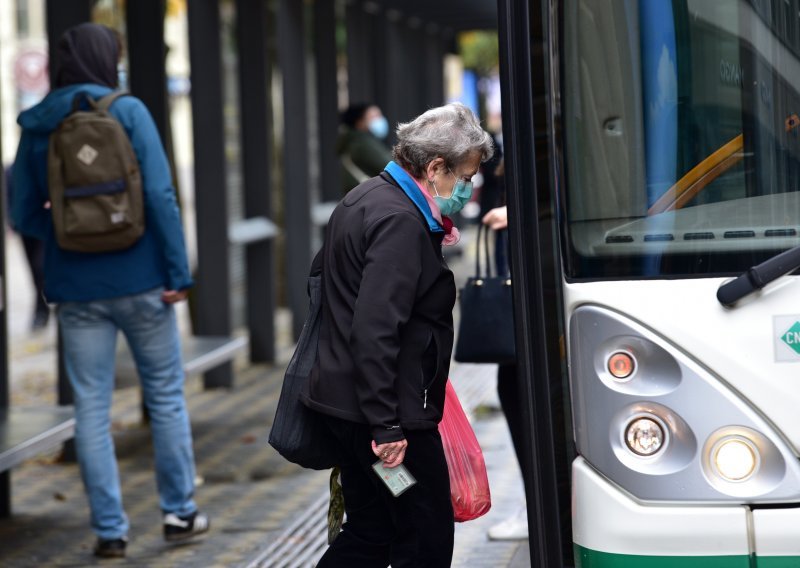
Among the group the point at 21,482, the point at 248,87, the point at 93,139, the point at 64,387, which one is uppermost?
the point at 248,87

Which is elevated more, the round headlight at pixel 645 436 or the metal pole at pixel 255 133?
the metal pole at pixel 255 133

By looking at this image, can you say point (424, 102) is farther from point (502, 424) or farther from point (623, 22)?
point (623, 22)

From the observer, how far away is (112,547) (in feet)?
17.9

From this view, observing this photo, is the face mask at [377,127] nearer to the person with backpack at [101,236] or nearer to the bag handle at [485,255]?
the person with backpack at [101,236]

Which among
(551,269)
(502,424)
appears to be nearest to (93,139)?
(551,269)

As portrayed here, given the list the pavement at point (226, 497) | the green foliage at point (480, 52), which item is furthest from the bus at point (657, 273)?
the green foliage at point (480, 52)

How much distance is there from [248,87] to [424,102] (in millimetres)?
7892

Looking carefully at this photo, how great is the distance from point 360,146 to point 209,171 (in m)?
1.07

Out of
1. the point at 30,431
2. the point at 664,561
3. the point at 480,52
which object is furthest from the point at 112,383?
the point at 480,52

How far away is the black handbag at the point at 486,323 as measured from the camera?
4.89 metres

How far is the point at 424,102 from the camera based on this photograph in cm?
1792

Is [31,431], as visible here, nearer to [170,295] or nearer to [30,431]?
[30,431]

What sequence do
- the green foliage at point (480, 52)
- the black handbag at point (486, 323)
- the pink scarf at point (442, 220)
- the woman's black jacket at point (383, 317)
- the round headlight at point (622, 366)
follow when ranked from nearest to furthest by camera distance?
1. the round headlight at point (622, 366)
2. the woman's black jacket at point (383, 317)
3. the pink scarf at point (442, 220)
4. the black handbag at point (486, 323)
5. the green foliage at point (480, 52)

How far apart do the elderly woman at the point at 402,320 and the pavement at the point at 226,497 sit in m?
1.58
